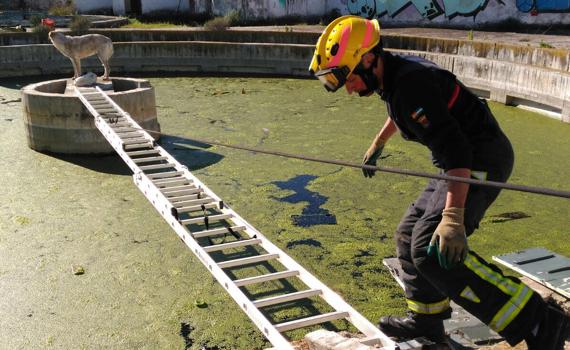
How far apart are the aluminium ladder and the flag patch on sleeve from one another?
0.90 metres

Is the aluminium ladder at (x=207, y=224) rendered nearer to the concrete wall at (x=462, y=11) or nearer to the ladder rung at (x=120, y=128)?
the ladder rung at (x=120, y=128)

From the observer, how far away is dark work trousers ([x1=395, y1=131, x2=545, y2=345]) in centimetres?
223

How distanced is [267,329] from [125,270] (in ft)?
5.88

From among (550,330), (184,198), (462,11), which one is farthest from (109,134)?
(462,11)

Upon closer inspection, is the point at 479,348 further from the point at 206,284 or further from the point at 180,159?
the point at 180,159

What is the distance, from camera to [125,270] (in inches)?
156

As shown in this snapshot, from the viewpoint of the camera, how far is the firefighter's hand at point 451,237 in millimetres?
2135

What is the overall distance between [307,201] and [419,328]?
2748mm

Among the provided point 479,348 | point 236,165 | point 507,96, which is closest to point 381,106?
point 507,96

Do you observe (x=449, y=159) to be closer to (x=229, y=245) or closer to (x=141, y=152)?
(x=229, y=245)

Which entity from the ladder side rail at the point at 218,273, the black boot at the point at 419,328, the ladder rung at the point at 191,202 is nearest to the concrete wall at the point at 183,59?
the ladder rung at the point at 191,202

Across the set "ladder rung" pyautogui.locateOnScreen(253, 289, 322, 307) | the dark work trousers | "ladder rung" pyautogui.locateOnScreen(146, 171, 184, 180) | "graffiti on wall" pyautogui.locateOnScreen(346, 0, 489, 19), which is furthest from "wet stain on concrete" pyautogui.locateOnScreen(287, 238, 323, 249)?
"graffiti on wall" pyautogui.locateOnScreen(346, 0, 489, 19)

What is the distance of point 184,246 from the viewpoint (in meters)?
4.31

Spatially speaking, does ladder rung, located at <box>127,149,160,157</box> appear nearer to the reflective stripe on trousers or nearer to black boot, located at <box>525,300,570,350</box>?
the reflective stripe on trousers
